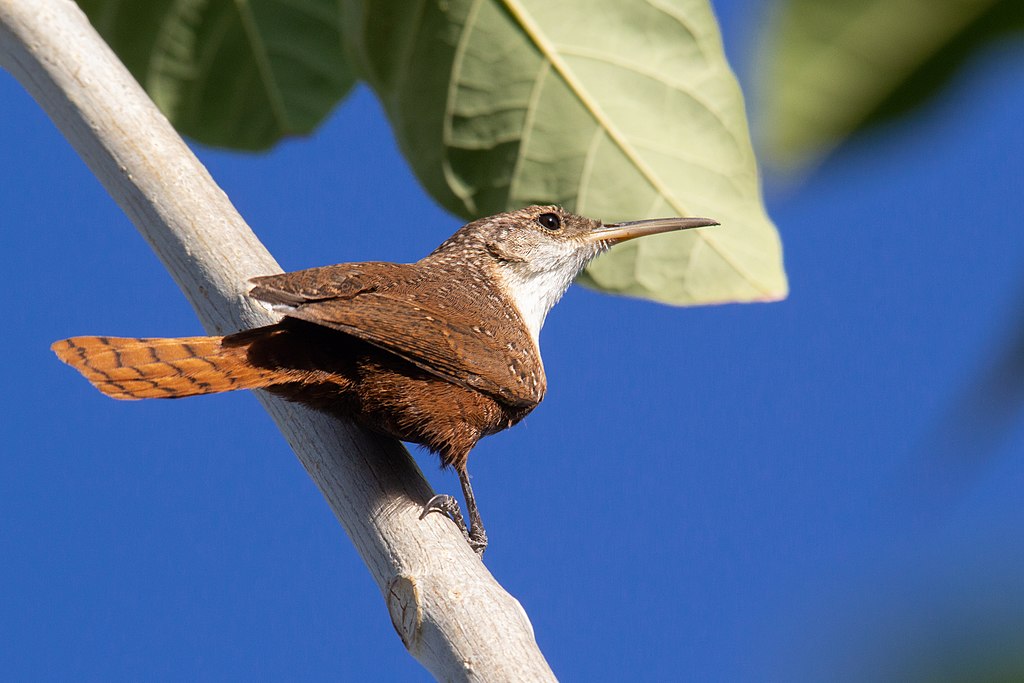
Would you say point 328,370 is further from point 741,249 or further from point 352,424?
point 741,249

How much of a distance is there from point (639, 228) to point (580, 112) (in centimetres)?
37

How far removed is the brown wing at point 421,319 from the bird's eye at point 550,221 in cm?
52

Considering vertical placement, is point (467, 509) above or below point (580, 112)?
below

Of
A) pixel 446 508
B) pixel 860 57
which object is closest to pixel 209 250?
pixel 446 508

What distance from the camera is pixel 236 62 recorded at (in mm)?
3133

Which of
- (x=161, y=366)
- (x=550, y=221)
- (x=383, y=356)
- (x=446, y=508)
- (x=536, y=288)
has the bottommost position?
(x=446, y=508)

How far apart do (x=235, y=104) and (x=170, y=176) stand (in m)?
1.14

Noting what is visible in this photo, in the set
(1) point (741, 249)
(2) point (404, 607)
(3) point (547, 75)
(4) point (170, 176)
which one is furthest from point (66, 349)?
(1) point (741, 249)

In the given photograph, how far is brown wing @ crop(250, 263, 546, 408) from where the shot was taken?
81.1 inches

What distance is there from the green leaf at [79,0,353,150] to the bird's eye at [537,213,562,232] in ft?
2.53

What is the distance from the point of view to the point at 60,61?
2189 millimetres

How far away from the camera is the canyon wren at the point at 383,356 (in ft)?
6.40

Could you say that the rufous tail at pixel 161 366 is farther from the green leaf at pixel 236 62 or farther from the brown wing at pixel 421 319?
the green leaf at pixel 236 62

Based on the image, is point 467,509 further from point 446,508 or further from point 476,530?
point 446,508
